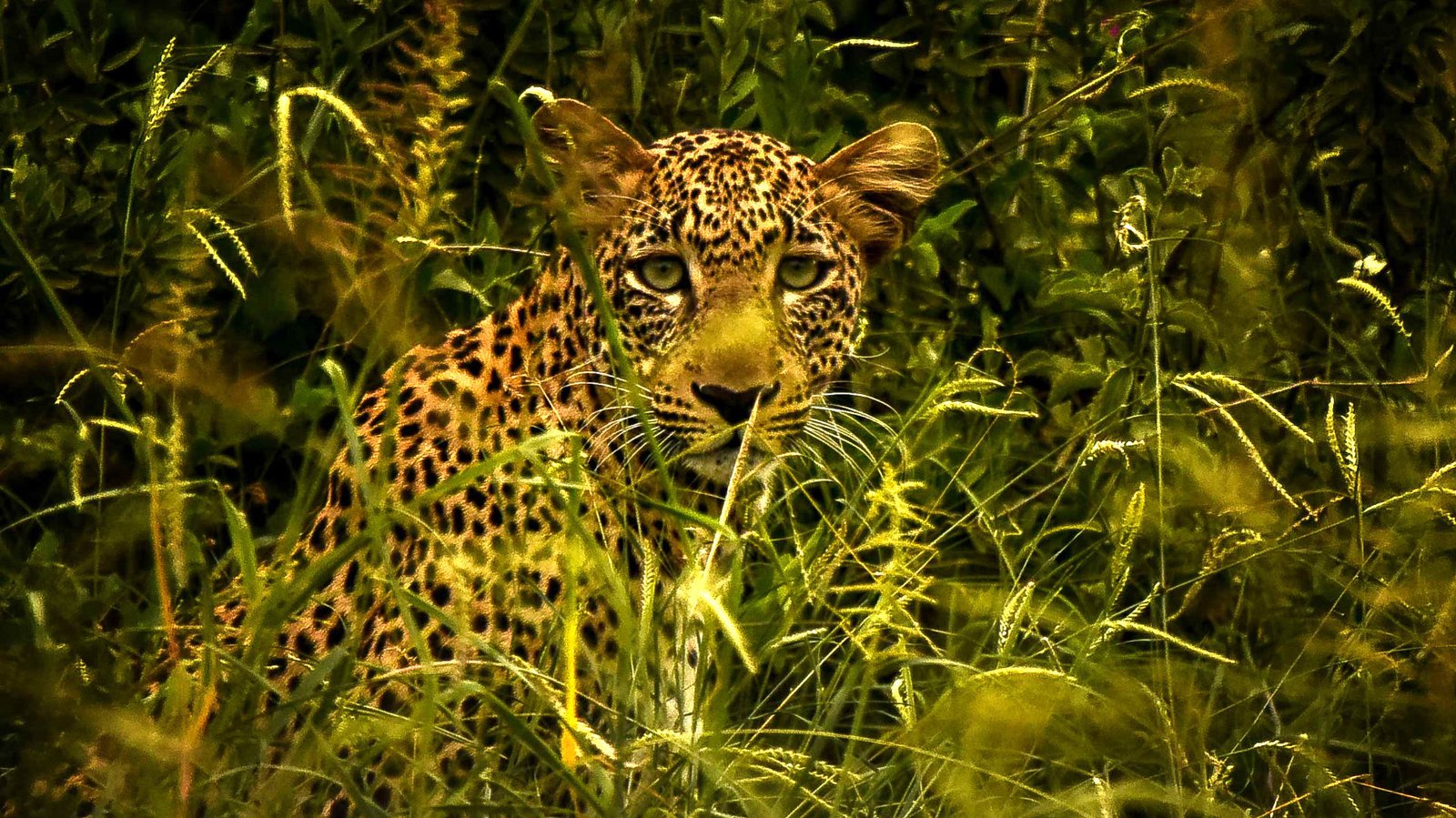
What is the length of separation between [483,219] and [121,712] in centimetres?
246

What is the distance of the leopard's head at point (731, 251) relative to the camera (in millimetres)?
3838

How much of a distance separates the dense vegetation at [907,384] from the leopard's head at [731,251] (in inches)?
8.9

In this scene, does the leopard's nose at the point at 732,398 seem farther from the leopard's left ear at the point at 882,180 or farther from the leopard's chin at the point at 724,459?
the leopard's left ear at the point at 882,180

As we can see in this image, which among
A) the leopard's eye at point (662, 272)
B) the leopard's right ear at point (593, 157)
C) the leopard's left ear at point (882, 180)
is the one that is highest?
the leopard's right ear at point (593, 157)

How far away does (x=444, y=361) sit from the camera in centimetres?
389

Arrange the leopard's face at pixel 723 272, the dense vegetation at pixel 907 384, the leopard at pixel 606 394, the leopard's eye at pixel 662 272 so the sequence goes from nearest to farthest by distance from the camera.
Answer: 1. the dense vegetation at pixel 907 384
2. the leopard at pixel 606 394
3. the leopard's face at pixel 723 272
4. the leopard's eye at pixel 662 272

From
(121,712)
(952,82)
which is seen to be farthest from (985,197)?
(121,712)

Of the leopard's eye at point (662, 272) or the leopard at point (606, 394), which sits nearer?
the leopard at point (606, 394)

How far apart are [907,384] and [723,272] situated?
A: 1093 millimetres

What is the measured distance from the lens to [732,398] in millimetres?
3771

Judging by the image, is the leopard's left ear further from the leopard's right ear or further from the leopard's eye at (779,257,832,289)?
the leopard's right ear

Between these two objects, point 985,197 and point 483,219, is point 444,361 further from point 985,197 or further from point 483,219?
point 985,197

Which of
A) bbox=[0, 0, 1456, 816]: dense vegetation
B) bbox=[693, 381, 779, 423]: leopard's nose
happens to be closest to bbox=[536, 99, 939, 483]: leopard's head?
bbox=[693, 381, 779, 423]: leopard's nose

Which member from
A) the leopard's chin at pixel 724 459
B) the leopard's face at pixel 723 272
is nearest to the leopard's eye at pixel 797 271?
the leopard's face at pixel 723 272
